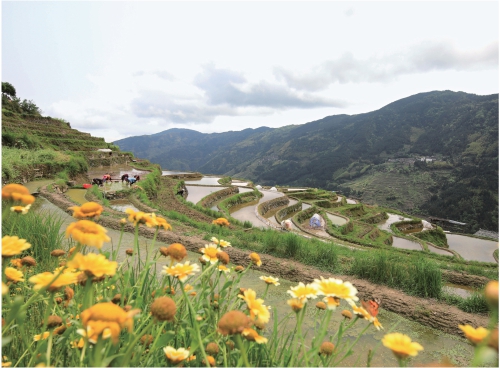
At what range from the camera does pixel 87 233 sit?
3.69ft

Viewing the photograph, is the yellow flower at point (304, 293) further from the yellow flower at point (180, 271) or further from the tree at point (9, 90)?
the tree at point (9, 90)

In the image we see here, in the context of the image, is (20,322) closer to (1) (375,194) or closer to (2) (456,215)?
(2) (456,215)

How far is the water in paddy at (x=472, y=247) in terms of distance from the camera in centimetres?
2571

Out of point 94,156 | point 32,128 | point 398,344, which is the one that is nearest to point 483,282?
point 398,344

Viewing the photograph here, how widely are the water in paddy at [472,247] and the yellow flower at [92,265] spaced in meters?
30.3

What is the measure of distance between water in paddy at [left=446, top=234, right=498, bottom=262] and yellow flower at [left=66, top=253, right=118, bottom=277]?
30330mm

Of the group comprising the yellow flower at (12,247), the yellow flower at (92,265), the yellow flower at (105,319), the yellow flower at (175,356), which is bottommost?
the yellow flower at (175,356)

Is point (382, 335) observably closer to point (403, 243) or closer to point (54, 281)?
point (54, 281)

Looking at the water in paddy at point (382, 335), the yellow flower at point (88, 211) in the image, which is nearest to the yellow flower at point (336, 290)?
the yellow flower at point (88, 211)

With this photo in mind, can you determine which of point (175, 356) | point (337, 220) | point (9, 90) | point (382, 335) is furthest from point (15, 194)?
point (9, 90)

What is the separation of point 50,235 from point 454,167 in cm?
12941

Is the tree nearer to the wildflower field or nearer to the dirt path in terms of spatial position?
the dirt path

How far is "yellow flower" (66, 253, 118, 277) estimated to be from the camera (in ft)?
3.43

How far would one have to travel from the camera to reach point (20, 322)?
4.11ft
